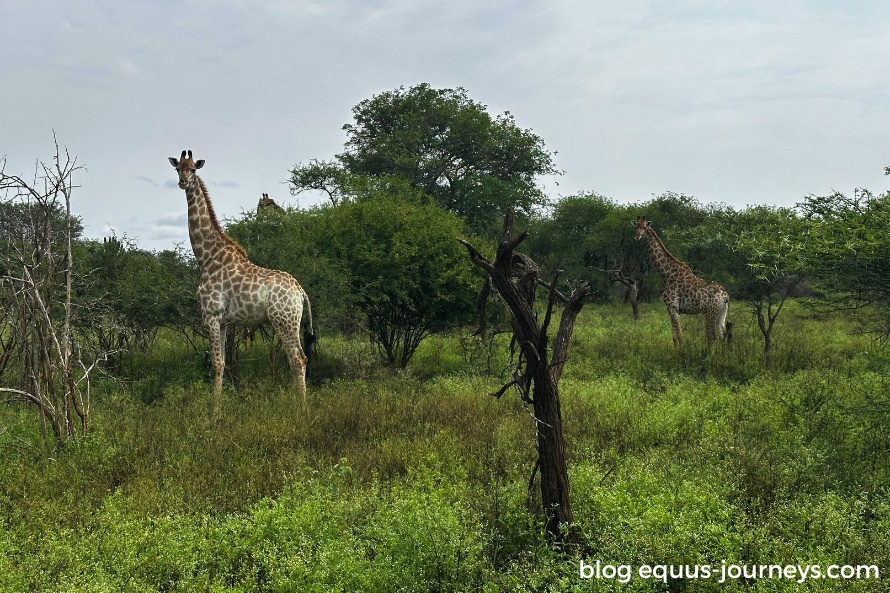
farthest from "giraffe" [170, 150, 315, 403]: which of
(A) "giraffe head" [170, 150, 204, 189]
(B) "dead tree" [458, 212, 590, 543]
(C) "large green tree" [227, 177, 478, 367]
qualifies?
(B) "dead tree" [458, 212, 590, 543]

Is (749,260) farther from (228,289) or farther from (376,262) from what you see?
(228,289)

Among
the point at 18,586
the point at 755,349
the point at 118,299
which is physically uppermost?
the point at 118,299

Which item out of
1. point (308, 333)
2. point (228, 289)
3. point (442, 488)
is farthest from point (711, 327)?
point (442, 488)

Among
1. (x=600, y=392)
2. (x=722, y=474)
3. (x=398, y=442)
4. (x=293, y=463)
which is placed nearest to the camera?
(x=722, y=474)

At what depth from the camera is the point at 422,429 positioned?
26.8 ft

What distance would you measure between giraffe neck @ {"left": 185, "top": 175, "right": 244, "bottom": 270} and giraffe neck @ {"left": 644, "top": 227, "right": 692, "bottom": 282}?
954cm

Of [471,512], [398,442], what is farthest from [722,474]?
[398,442]

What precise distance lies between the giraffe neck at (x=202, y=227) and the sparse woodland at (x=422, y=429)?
1.30 metres

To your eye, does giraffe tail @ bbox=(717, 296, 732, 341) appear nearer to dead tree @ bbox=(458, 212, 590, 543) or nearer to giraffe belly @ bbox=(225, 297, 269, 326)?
giraffe belly @ bbox=(225, 297, 269, 326)

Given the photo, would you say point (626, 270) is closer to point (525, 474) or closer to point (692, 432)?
point (692, 432)

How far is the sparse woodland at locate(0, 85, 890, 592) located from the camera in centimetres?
482

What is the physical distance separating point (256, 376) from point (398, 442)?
5.32 meters

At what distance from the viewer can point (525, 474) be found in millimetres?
6457

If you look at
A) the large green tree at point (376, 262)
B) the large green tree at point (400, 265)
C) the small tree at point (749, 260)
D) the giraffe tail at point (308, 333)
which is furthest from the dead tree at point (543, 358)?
the small tree at point (749, 260)
